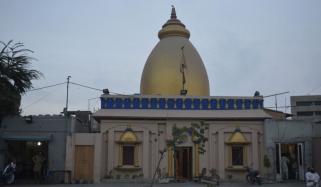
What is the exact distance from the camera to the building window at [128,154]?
946 inches

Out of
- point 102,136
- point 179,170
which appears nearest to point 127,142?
point 102,136

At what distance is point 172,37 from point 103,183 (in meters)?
11.4

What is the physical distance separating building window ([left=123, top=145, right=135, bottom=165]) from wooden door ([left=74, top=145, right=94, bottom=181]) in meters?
1.80

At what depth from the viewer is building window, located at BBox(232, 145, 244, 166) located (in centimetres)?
2445

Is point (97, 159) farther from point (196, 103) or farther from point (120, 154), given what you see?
point (196, 103)

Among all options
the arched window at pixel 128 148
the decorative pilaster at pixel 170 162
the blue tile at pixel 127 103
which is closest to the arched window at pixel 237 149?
the decorative pilaster at pixel 170 162

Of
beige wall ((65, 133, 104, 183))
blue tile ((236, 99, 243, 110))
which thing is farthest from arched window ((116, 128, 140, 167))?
blue tile ((236, 99, 243, 110))

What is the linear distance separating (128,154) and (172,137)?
2751mm

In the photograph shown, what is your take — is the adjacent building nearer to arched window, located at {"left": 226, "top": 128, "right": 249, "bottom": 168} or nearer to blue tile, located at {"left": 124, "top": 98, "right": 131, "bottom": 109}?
arched window, located at {"left": 226, "top": 128, "right": 249, "bottom": 168}

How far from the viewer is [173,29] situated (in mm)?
29250

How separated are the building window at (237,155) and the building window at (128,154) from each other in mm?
5796

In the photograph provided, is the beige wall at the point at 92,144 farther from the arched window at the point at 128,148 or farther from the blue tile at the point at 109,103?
the blue tile at the point at 109,103

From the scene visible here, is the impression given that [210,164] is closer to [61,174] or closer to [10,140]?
[61,174]

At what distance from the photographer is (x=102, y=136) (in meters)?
24.0
